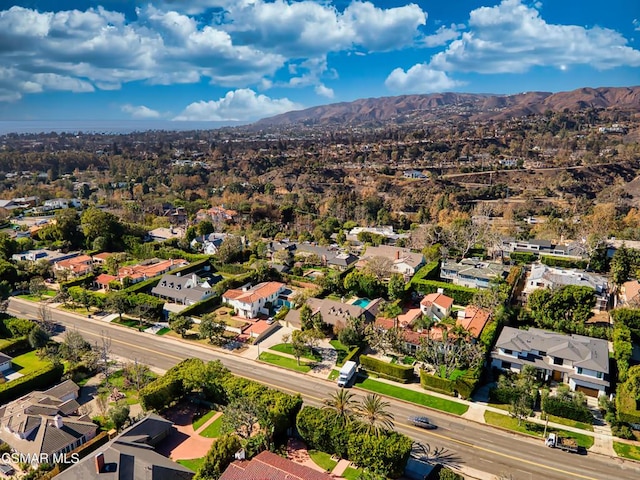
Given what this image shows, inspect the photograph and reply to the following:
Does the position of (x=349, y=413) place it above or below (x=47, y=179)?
below

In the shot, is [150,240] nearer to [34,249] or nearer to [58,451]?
[34,249]

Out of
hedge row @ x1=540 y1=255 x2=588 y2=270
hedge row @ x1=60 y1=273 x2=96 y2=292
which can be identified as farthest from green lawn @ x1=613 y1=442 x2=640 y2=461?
hedge row @ x1=60 y1=273 x2=96 y2=292

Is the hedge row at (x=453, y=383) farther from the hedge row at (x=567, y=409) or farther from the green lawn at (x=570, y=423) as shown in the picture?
the green lawn at (x=570, y=423)

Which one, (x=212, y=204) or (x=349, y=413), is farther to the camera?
(x=212, y=204)

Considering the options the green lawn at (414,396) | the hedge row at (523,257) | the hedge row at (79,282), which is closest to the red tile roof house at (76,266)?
the hedge row at (79,282)

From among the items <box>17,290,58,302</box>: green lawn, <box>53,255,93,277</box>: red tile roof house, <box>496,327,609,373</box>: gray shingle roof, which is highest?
<box>53,255,93,277</box>: red tile roof house

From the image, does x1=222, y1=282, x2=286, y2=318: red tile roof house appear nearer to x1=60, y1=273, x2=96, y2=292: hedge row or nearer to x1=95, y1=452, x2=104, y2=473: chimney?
x1=60, y1=273, x2=96, y2=292: hedge row

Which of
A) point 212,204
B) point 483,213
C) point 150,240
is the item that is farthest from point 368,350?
point 212,204
